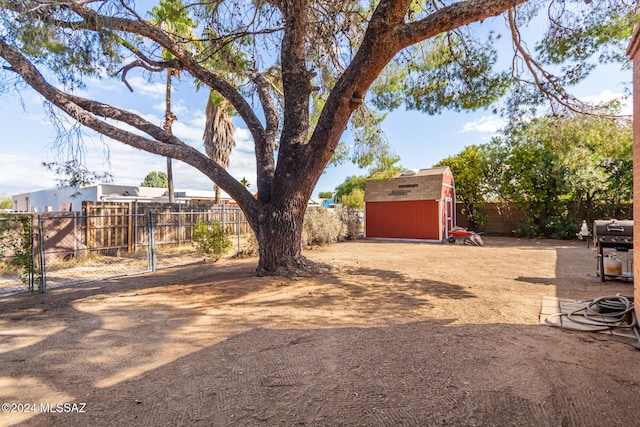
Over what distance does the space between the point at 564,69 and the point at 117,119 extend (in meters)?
9.28

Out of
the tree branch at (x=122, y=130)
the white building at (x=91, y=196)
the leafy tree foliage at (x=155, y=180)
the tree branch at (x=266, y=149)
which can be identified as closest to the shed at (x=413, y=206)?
the tree branch at (x=266, y=149)

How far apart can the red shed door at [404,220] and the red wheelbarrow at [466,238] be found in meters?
0.69

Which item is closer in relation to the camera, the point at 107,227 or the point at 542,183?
the point at 107,227

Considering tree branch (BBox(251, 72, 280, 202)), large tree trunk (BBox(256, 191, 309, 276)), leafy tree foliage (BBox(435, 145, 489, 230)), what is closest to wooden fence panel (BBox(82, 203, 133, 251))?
tree branch (BBox(251, 72, 280, 202))

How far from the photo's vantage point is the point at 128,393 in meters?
2.40

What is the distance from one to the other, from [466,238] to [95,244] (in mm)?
15022

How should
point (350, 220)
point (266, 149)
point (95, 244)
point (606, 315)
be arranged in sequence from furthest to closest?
point (350, 220) → point (95, 244) → point (266, 149) → point (606, 315)

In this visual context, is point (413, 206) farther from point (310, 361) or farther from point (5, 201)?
point (5, 201)

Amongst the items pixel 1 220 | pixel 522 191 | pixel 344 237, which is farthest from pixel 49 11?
pixel 522 191

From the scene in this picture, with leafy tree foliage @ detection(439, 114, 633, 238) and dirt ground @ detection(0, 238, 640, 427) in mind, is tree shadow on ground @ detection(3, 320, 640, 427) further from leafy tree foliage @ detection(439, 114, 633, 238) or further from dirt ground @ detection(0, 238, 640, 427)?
leafy tree foliage @ detection(439, 114, 633, 238)

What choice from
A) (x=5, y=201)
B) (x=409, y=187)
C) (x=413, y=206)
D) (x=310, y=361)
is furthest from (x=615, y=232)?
(x=5, y=201)

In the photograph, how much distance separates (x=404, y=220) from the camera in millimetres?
16578

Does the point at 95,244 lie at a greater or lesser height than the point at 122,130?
lesser

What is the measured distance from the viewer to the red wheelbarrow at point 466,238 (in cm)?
1410
